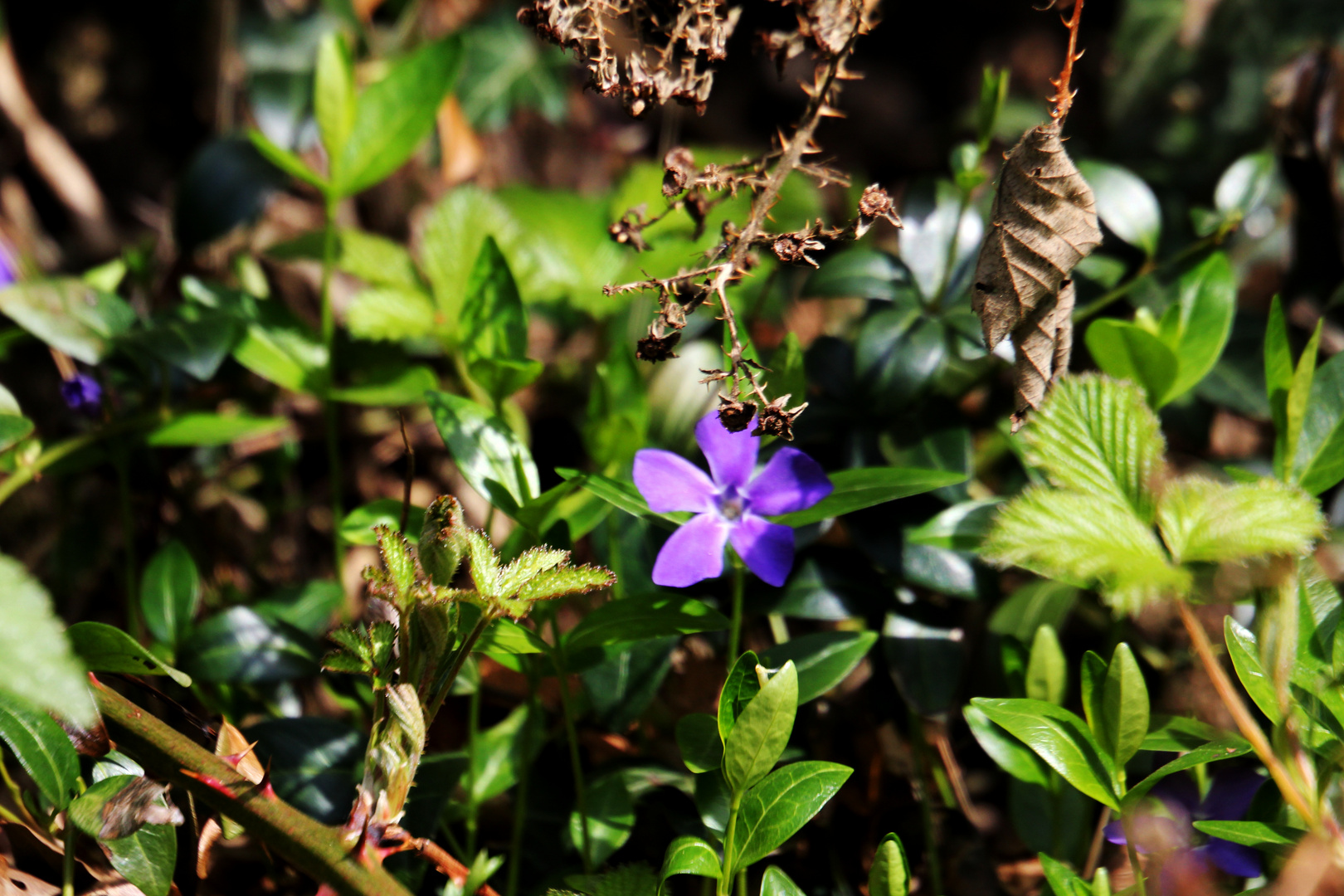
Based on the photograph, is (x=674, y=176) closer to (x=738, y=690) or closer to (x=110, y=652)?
(x=738, y=690)

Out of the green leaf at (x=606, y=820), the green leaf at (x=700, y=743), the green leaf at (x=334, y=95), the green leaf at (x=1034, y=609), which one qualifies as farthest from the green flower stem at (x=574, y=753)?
the green leaf at (x=334, y=95)

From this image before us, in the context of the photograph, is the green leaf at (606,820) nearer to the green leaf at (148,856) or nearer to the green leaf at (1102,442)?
the green leaf at (148,856)

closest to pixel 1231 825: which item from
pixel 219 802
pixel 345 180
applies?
pixel 219 802

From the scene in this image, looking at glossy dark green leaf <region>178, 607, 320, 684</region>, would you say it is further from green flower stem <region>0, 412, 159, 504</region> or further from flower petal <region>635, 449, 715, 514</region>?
flower petal <region>635, 449, 715, 514</region>

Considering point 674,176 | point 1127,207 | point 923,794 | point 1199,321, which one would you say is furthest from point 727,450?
point 1127,207

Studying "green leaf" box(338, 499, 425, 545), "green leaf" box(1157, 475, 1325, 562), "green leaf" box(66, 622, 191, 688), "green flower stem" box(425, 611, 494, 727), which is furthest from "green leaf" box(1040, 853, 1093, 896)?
"green leaf" box(66, 622, 191, 688)

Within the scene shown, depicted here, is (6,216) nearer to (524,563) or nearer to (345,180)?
(345,180)

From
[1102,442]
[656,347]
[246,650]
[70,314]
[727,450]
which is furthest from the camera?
[70,314]
